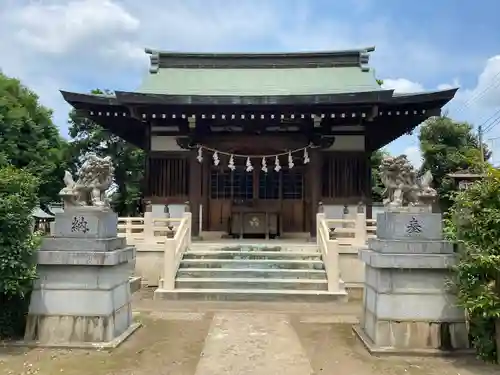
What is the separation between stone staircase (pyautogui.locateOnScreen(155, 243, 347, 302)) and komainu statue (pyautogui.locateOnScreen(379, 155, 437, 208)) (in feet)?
13.2

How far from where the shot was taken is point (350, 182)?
46.7 feet

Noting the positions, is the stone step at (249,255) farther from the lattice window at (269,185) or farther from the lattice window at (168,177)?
the lattice window at (269,185)

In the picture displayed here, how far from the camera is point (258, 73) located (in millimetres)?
17422

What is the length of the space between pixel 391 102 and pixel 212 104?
4.89 meters

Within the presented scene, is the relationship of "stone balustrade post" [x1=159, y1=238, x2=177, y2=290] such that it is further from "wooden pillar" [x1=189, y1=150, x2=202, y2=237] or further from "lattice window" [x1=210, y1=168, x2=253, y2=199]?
"lattice window" [x1=210, y1=168, x2=253, y2=199]

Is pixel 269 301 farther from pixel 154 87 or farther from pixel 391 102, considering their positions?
pixel 154 87

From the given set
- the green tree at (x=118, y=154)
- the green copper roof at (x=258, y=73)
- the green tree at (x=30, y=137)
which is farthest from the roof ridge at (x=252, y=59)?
the green tree at (x=118, y=154)

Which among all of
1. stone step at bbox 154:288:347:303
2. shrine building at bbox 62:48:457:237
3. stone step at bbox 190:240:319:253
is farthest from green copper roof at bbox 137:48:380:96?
stone step at bbox 154:288:347:303

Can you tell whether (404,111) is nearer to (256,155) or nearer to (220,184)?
(256,155)

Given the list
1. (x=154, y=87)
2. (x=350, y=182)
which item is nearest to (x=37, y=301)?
(x=350, y=182)

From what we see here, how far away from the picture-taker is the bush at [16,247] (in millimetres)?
5488

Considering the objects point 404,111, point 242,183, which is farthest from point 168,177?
point 404,111

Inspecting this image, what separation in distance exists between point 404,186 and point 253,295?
4607 millimetres

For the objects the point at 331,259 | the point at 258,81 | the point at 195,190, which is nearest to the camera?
the point at 331,259
